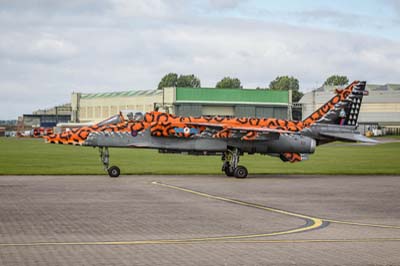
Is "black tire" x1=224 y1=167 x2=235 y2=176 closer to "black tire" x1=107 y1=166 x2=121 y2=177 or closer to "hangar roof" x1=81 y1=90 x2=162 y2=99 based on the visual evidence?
"black tire" x1=107 y1=166 x2=121 y2=177

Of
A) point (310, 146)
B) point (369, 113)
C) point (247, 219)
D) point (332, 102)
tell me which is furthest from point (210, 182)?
point (369, 113)

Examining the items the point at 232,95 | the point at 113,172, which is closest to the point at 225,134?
the point at 113,172

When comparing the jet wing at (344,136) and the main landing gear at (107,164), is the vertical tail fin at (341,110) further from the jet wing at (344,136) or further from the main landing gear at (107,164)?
the main landing gear at (107,164)

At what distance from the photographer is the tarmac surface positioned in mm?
12094

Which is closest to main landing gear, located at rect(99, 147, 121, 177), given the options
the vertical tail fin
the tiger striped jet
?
the tiger striped jet

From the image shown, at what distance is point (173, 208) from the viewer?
65.2 feet

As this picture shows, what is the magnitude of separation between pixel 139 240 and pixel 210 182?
16.5 metres

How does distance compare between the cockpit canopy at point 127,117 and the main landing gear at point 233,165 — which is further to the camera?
the cockpit canopy at point 127,117

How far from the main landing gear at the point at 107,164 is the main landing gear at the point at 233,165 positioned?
16.0 ft

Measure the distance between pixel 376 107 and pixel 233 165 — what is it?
362 ft

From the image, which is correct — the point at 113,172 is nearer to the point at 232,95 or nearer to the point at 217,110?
the point at 232,95

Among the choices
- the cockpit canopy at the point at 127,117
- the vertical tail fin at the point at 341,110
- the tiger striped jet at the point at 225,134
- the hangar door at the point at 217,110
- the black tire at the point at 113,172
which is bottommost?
the black tire at the point at 113,172

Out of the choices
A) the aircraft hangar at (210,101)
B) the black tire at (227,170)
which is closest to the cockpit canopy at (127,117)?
the black tire at (227,170)

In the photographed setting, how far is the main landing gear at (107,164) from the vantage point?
107 ft
